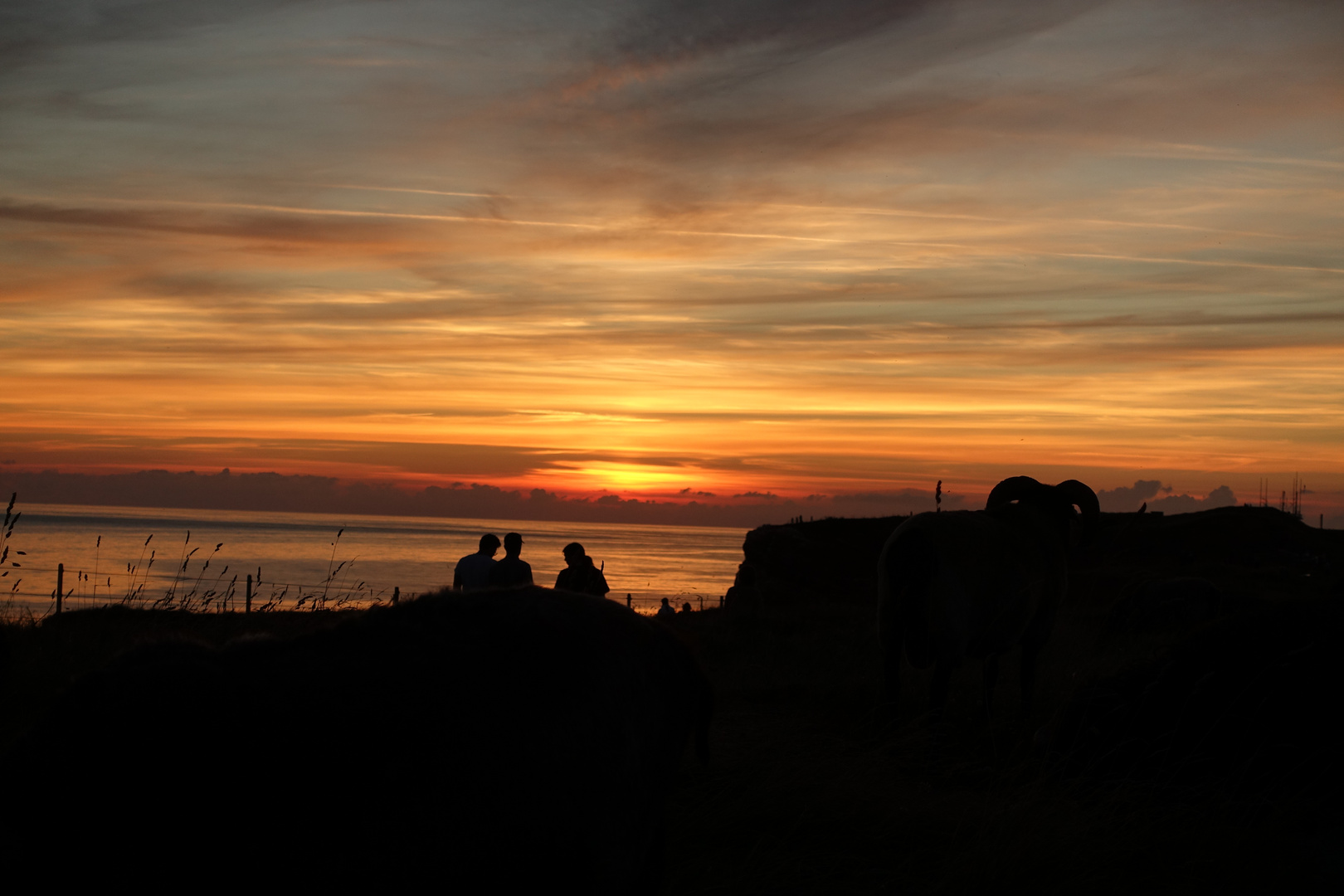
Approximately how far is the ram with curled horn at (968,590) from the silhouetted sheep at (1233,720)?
1303mm

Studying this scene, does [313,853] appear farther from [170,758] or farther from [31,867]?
[31,867]

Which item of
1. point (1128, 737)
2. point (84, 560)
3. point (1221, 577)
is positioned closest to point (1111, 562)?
point (1221, 577)

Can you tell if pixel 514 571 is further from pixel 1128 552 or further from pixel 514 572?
pixel 1128 552

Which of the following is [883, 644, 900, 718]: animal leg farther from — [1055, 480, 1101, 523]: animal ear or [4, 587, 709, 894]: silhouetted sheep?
[4, 587, 709, 894]: silhouetted sheep

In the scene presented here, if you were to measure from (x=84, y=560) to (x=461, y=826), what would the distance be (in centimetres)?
7026

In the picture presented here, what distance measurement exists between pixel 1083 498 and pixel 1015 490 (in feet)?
2.27

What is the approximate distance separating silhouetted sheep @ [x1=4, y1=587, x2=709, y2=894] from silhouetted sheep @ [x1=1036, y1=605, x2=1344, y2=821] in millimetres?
4478

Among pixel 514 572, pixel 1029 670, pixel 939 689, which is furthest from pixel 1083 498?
pixel 514 572

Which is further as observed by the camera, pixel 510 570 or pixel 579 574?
pixel 579 574

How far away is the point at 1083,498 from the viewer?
31.3 feet

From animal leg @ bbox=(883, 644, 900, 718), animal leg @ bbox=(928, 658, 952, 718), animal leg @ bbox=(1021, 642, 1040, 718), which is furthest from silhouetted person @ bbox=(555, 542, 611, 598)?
animal leg @ bbox=(1021, 642, 1040, 718)

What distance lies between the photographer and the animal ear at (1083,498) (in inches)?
376

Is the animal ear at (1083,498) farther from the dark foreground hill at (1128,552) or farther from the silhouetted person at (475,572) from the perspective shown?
the dark foreground hill at (1128,552)

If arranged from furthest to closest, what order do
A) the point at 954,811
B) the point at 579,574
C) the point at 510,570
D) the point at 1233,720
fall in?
the point at 579,574 → the point at 510,570 → the point at 1233,720 → the point at 954,811
